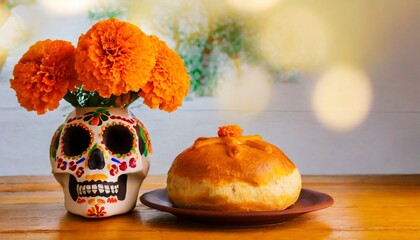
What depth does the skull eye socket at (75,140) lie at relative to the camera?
103 centimetres

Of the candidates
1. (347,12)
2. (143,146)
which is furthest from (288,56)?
(143,146)

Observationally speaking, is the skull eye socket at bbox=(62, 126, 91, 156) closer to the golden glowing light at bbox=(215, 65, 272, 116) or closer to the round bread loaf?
the round bread loaf

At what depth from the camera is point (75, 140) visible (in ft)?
3.43

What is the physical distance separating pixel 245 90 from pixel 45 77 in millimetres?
2013

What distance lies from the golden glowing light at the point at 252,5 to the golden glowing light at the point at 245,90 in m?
0.30

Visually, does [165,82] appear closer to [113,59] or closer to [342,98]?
[113,59]

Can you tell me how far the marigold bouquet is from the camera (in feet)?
3.13

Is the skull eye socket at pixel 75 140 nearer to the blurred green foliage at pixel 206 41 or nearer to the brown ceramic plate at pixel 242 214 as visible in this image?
the brown ceramic plate at pixel 242 214

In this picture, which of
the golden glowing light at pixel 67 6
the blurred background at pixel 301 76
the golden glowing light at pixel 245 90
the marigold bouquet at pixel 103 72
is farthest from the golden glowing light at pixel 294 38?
the marigold bouquet at pixel 103 72

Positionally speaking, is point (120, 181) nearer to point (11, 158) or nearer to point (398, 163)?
point (11, 158)

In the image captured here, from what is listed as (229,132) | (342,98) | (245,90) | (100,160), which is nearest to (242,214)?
(229,132)

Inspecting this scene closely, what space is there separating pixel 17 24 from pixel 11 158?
2.13ft

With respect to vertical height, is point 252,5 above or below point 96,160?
above

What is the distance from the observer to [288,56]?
297 centimetres
